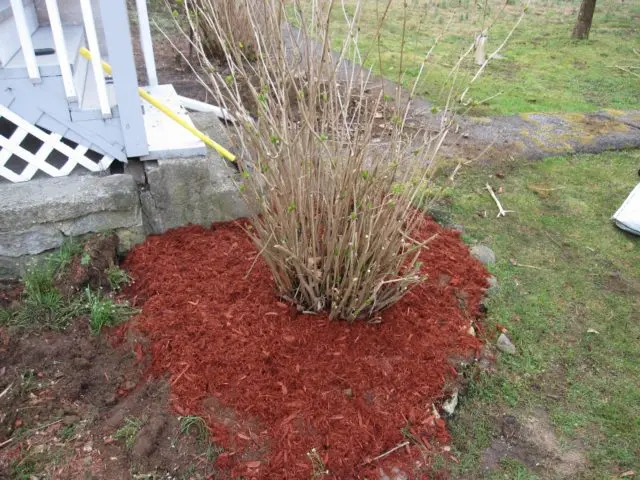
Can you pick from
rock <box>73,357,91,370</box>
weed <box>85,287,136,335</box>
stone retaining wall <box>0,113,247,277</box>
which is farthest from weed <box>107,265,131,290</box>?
rock <box>73,357,91,370</box>

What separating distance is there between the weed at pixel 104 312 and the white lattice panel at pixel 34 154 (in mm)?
832

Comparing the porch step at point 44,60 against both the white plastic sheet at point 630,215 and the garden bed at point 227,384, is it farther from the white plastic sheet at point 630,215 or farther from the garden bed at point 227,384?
the white plastic sheet at point 630,215

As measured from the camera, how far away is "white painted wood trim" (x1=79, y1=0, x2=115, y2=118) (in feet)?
9.18

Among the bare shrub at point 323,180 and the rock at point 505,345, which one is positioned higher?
the bare shrub at point 323,180

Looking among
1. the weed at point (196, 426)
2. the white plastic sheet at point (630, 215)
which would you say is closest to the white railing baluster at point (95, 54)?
the weed at point (196, 426)

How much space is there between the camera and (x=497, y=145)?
5227mm

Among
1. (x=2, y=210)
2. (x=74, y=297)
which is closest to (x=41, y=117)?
(x=2, y=210)

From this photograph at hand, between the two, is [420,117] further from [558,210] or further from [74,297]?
[74,297]

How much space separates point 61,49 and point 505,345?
9.33ft

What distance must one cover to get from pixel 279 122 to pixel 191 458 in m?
1.54

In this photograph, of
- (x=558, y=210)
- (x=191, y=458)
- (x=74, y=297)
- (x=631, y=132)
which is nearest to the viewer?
(x=191, y=458)

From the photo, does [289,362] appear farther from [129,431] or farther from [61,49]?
[61,49]

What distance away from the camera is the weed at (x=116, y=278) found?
288 cm

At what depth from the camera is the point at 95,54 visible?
2.92 m
